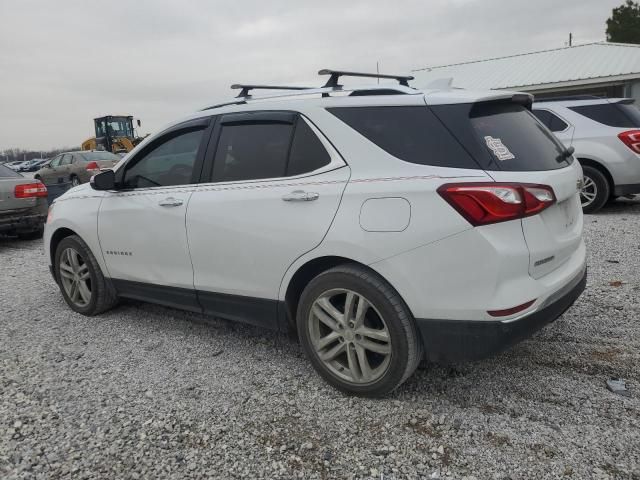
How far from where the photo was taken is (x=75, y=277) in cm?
461

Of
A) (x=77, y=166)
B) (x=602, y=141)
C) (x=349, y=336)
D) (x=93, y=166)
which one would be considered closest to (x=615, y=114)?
(x=602, y=141)

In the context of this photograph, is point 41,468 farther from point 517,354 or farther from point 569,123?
point 569,123

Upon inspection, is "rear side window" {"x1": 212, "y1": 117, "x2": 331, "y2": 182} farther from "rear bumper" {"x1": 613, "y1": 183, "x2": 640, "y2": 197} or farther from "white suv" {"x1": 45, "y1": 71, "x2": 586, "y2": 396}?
"rear bumper" {"x1": 613, "y1": 183, "x2": 640, "y2": 197}

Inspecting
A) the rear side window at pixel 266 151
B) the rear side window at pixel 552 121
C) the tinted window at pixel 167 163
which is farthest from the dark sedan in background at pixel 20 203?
the rear side window at pixel 552 121

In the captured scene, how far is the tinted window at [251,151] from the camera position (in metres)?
3.17

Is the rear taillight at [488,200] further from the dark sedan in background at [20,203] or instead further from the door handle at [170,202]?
the dark sedan in background at [20,203]

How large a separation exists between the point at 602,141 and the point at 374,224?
6.41m

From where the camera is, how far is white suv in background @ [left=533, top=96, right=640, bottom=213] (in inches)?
291

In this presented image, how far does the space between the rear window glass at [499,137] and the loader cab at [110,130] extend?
29059 mm

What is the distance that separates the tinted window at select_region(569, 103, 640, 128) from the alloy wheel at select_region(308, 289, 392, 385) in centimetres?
659

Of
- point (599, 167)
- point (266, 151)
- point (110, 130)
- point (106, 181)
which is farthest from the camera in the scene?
point (110, 130)

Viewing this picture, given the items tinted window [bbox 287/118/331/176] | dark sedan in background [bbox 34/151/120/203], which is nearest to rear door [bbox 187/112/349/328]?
tinted window [bbox 287/118/331/176]

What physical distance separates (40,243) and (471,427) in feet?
28.0

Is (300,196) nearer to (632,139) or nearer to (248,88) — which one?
(248,88)
